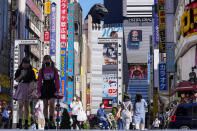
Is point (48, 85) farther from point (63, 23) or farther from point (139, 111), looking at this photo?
point (63, 23)

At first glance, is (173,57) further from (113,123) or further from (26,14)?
(113,123)

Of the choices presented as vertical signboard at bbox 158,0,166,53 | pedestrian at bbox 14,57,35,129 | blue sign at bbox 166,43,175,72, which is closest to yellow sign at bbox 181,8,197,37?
blue sign at bbox 166,43,175,72

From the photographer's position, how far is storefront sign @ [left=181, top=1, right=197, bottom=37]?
3220 cm

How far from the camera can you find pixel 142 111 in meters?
16.0

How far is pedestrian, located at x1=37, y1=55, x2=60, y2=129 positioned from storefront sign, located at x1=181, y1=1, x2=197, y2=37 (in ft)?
75.8

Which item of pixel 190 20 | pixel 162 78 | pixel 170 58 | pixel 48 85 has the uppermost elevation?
pixel 190 20

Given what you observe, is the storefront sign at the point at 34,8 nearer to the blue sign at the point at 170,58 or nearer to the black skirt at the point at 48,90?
the blue sign at the point at 170,58

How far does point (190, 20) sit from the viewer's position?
108 feet

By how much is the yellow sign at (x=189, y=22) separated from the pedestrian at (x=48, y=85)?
23100 millimetres

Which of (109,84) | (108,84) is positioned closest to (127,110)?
(109,84)

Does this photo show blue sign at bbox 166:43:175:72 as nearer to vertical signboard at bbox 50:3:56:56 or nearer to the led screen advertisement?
vertical signboard at bbox 50:3:56:56

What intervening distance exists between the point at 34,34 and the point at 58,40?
3.98 m

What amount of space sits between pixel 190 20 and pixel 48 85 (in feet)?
79.2

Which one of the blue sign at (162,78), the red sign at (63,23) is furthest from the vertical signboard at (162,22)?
the red sign at (63,23)
